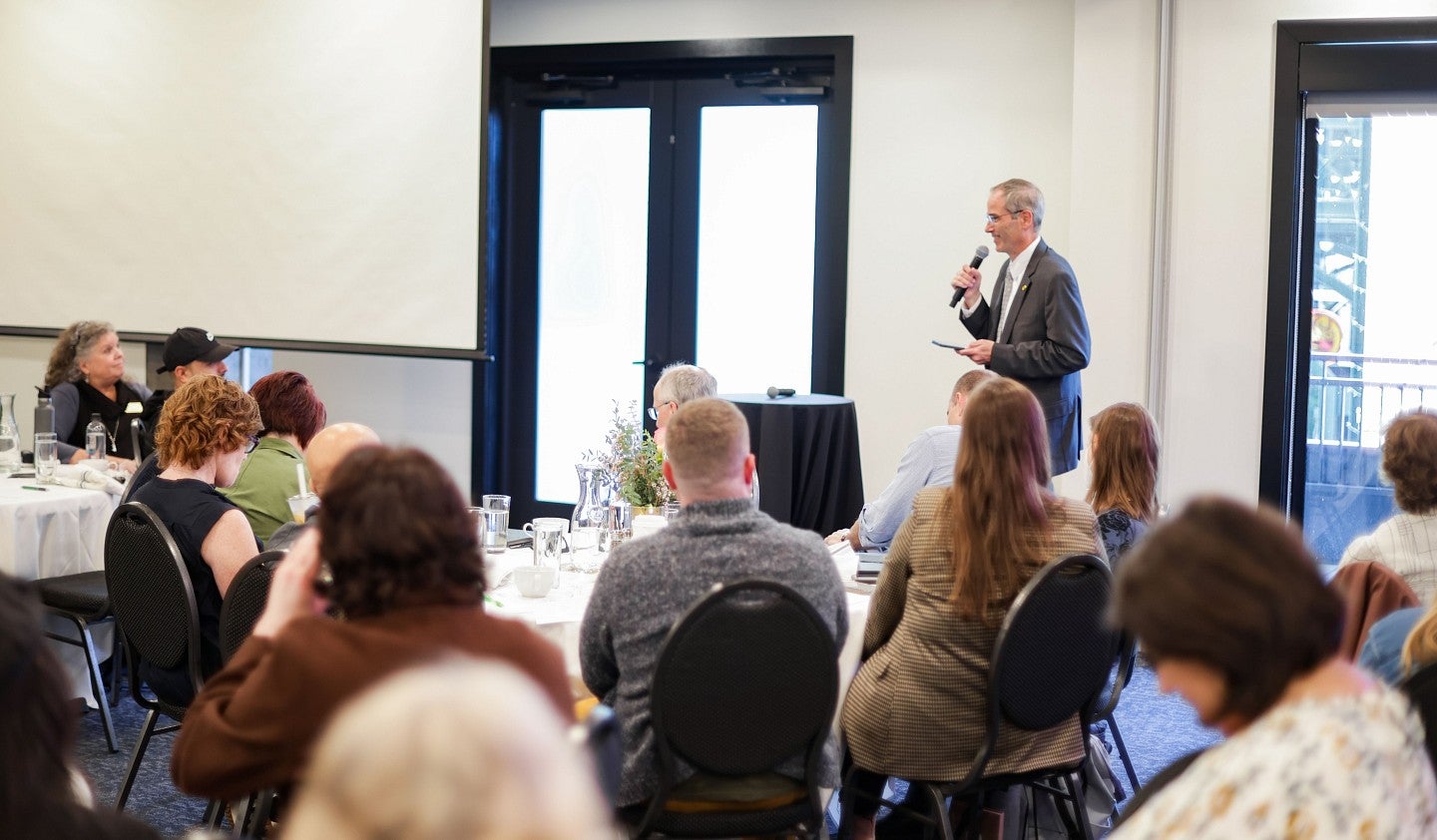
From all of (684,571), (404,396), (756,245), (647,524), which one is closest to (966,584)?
(684,571)

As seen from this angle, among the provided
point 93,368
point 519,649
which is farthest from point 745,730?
point 93,368

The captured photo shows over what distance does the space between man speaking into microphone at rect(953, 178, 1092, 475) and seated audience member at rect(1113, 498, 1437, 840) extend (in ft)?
11.2

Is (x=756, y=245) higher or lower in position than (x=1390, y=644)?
higher

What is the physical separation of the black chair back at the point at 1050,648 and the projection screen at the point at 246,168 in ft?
13.4

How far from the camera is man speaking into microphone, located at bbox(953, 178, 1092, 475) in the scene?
4.75 meters

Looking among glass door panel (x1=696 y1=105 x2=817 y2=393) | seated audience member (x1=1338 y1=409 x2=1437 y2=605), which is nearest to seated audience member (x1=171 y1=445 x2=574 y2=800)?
seated audience member (x1=1338 y1=409 x2=1437 y2=605)

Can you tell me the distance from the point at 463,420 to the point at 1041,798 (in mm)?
4370

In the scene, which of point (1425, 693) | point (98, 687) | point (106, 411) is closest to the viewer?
point (1425, 693)

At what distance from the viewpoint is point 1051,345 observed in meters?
4.77

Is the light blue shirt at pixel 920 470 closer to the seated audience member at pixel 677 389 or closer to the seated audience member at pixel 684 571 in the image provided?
the seated audience member at pixel 677 389

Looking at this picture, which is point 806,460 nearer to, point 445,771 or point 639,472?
point 639,472

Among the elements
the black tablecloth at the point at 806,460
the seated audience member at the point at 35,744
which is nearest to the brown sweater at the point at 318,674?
the seated audience member at the point at 35,744

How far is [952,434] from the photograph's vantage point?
3551mm

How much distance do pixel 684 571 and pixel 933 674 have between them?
2.00ft
